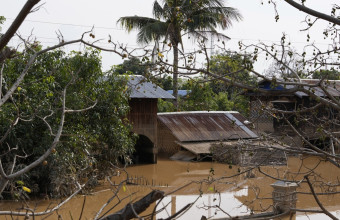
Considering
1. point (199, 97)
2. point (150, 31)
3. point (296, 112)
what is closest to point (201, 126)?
point (199, 97)

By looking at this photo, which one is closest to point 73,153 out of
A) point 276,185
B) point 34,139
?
point 34,139

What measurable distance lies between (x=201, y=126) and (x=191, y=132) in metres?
0.84

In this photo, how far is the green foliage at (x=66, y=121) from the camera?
11273mm

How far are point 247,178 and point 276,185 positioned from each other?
5407mm

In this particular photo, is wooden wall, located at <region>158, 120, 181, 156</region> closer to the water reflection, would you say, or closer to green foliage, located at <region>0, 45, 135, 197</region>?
green foliage, located at <region>0, 45, 135, 197</region>

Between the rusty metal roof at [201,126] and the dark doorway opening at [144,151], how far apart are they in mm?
1204

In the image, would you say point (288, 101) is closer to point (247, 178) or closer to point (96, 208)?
point (247, 178)

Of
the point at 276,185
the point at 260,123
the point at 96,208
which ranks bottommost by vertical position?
the point at 96,208

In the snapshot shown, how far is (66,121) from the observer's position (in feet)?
40.7

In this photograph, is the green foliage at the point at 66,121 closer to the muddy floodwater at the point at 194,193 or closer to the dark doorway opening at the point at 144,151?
the muddy floodwater at the point at 194,193

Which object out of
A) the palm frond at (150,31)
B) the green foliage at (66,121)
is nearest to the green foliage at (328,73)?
the green foliage at (66,121)

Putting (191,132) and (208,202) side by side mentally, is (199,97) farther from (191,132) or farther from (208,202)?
(208,202)

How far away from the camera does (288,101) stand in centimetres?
2027

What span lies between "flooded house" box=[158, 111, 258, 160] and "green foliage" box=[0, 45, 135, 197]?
4.74 m
